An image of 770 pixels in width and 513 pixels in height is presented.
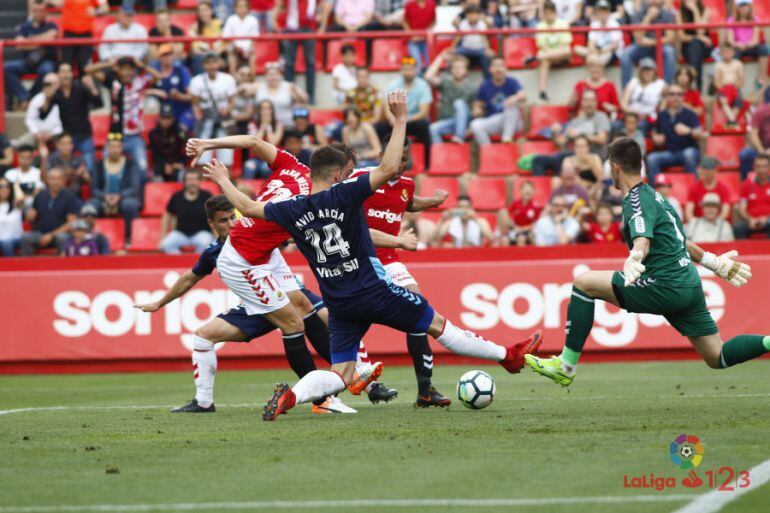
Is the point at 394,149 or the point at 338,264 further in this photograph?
the point at 338,264

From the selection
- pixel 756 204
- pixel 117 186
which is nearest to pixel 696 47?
pixel 756 204

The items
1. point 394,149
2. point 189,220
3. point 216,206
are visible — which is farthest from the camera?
point 189,220

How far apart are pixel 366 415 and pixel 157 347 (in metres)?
7.72

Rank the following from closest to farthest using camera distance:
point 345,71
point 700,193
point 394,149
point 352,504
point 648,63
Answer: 1. point 352,504
2. point 394,149
3. point 700,193
4. point 648,63
5. point 345,71

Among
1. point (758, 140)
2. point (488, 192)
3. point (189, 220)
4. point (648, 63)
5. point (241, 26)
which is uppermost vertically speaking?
point (241, 26)

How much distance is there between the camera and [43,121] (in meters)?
20.8

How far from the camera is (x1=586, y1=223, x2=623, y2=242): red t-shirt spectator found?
17.8 metres

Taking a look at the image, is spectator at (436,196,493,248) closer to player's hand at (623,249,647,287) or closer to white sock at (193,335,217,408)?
white sock at (193,335,217,408)

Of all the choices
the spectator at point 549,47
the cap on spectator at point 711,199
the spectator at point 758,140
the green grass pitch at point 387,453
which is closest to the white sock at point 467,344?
the green grass pitch at point 387,453

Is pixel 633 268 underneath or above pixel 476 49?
underneath

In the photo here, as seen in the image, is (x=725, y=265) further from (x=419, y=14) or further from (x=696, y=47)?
(x=419, y=14)

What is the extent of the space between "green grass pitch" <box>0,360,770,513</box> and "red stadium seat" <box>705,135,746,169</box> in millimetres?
8571

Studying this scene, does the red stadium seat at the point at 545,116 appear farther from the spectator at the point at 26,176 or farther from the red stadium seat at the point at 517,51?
the spectator at the point at 26,176

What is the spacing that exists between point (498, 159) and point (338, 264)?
1182 cm
